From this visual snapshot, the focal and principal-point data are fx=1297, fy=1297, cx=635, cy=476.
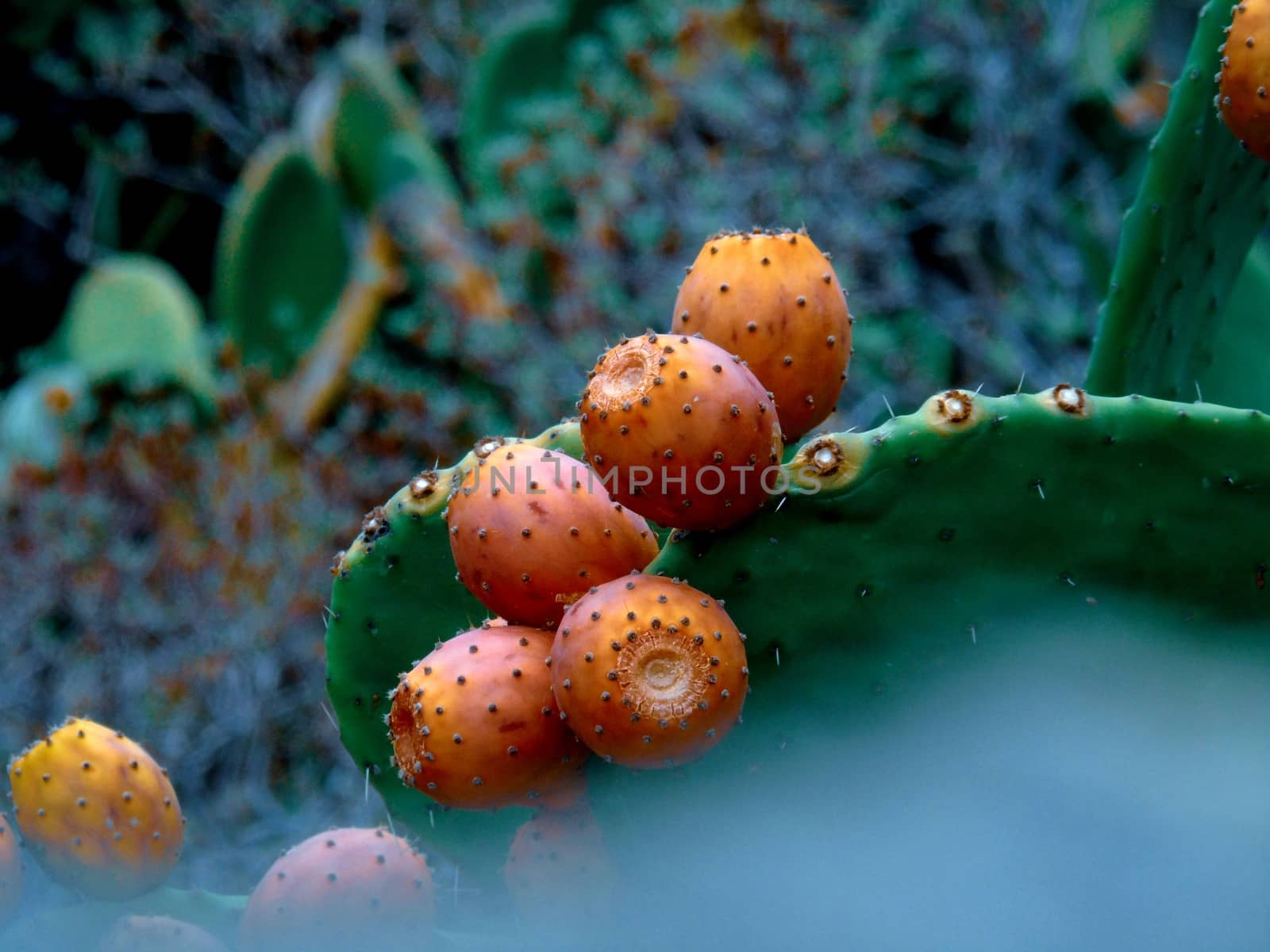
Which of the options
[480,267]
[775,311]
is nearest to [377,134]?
[480,267]

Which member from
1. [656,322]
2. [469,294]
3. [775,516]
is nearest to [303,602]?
[469,294]

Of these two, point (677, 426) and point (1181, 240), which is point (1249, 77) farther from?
point (677, 426)

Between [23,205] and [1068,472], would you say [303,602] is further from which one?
[1068,472]

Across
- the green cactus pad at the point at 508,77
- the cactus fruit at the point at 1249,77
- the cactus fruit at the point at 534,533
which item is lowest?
the cactus fruit at the point at 534,533

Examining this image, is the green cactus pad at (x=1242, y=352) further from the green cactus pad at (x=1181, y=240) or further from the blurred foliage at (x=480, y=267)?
the blurred foliage at (x=480, y=267)

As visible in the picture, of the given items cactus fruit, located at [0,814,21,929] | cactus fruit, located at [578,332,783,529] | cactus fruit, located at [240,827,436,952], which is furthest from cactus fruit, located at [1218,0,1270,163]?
cactus fruit, located at [0,814,21,929]

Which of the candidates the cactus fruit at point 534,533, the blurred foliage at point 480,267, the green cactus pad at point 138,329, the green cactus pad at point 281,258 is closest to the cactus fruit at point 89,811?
the cactus fruit at point 534,533
